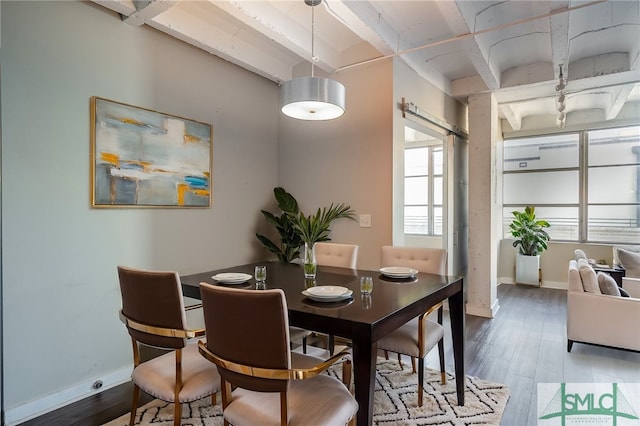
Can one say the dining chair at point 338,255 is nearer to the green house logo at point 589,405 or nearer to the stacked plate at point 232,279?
the stacked plate at point 232,279

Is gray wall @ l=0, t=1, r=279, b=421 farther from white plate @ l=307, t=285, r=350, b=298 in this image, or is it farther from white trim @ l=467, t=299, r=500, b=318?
white trim @ l=467, t=299, r=500, b=318

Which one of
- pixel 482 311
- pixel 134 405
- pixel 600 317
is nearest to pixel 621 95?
pixel 600 317

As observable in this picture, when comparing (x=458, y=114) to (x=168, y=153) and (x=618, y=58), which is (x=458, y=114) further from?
(x=168, y=153)

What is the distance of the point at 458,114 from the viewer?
4.90 meters

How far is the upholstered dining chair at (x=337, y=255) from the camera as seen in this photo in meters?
2.92

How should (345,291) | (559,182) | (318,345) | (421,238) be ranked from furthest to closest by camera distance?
(559,182) → (421,238) → (318,345) → (345,291)

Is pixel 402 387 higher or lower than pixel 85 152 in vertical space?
lower

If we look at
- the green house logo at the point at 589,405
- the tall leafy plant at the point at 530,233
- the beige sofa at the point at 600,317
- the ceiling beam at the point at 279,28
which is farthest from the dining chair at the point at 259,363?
the tall leafy plant at the point at 530,233

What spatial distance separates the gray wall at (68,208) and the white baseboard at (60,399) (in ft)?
0.04

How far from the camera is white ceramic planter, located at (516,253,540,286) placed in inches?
235

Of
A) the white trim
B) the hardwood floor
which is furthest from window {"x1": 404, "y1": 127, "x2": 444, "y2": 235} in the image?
the hardwood floor

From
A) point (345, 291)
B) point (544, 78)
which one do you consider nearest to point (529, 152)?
point (544, 78)

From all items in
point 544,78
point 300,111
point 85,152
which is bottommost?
point 85,152

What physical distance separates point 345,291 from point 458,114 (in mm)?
3953
